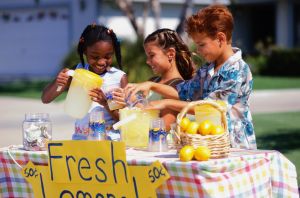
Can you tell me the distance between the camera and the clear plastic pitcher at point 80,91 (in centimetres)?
433

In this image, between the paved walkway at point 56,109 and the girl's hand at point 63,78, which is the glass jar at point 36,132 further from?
the paved walkway at point 56,109

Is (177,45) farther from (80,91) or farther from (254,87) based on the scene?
(254,87)

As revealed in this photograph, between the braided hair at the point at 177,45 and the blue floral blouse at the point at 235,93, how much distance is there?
1.54 ft

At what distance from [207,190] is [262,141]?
22.0ft

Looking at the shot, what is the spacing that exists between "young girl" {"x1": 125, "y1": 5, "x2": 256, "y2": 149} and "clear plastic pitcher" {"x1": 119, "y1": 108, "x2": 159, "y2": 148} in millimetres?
109

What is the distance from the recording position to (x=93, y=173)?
3.89 metres

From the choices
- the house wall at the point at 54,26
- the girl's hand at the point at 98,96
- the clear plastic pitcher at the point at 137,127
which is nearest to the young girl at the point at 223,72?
the clear plastic pitcher at the point at 137,127

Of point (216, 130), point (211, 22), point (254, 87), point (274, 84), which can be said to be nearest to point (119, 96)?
point (211, 22)

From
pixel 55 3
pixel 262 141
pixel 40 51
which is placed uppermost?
pixel 55 3

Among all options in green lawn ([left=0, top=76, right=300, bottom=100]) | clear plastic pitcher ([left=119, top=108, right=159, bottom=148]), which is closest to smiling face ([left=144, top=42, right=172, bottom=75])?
clear plastic pitcher ([left=119, top=108, right=159, bottom=148])

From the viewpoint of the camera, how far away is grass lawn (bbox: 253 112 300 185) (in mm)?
9232

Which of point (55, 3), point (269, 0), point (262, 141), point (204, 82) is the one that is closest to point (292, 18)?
point (269, 0)

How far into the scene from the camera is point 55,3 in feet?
94.3

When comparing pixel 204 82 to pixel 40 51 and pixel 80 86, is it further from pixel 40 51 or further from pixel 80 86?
pixel 40 51
